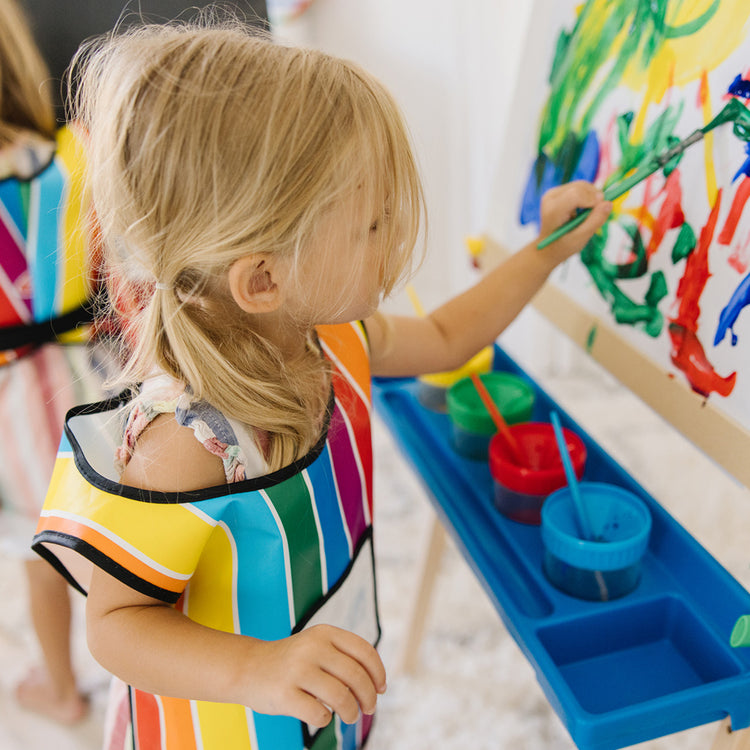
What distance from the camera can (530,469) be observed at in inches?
30.1

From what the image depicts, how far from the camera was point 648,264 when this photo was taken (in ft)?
2.42

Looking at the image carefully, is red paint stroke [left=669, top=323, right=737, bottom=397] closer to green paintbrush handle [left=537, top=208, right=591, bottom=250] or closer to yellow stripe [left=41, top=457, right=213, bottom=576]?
green paintbrush handle [left=537, top=208, right=591, bottom=250]

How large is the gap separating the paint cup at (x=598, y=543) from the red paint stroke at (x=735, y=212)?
0.25m

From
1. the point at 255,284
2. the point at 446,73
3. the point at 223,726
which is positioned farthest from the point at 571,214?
the point at 446,73

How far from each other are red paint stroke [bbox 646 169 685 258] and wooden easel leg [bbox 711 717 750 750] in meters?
0.43

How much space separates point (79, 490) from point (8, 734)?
0.87 m

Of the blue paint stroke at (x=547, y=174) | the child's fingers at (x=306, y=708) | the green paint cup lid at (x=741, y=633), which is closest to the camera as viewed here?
the child's fingers at (x=306, y=708)

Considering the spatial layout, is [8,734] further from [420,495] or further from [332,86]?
[332,86]

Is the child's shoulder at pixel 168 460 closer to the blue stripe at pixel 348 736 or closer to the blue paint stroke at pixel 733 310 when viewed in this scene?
the blue stripe at pixel 348 736

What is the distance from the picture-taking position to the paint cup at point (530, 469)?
0.73 metres

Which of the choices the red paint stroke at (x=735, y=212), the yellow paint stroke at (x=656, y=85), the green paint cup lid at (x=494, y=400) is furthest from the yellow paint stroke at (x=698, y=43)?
the green paint cup lid at (x=494, y=400)

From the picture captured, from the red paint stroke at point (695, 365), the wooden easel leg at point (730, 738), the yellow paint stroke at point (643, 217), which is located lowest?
the wooden easel leg at point (730, 738)

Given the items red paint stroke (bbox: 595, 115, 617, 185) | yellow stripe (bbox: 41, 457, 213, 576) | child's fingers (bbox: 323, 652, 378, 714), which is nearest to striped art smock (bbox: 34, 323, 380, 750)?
yellow stripe (bbox: 41, 457, 213, 576)

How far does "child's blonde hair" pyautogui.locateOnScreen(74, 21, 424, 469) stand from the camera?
1.57ft
